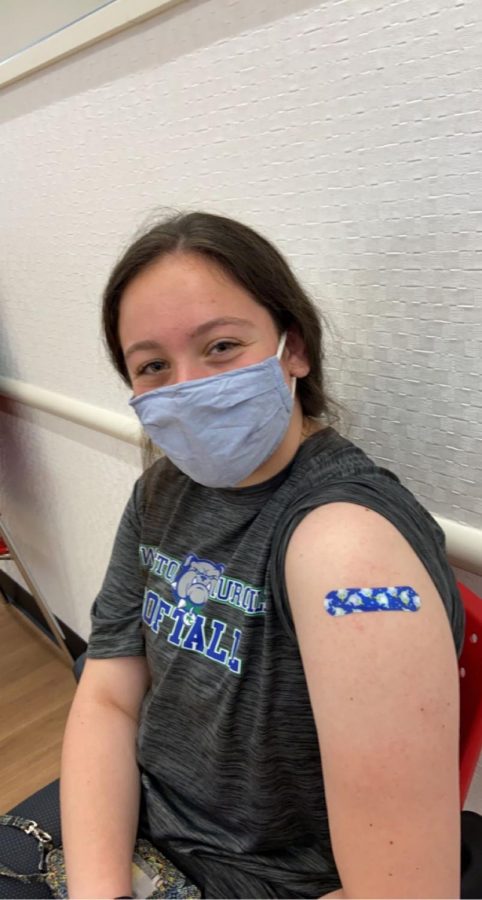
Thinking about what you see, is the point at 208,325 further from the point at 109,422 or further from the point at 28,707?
the point at 28,707

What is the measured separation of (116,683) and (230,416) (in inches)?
20.3

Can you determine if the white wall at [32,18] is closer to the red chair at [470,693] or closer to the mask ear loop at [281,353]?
the mask ear loop at [281,353]

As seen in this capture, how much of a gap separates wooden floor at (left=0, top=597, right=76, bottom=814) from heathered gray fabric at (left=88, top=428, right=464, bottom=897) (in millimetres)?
1041

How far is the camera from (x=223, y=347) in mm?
789

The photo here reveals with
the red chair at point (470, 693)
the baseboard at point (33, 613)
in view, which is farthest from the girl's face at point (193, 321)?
the baseboard at point (33, 613)

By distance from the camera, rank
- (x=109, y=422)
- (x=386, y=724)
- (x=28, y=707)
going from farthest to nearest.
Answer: (x=28, y=707) → (x=109, y=422) → (x=386, y=724)

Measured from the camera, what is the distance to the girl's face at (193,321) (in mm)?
767

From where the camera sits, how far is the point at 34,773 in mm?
1827

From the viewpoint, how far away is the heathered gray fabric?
0.73 m

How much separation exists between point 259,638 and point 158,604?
216 mm

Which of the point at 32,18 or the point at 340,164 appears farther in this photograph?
the point at 32,18

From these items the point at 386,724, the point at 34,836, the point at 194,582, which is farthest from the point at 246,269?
the point at 34,836

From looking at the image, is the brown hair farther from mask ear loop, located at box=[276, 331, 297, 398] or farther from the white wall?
the white wall

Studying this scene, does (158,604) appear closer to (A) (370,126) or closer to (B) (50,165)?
(A) (370,126)
